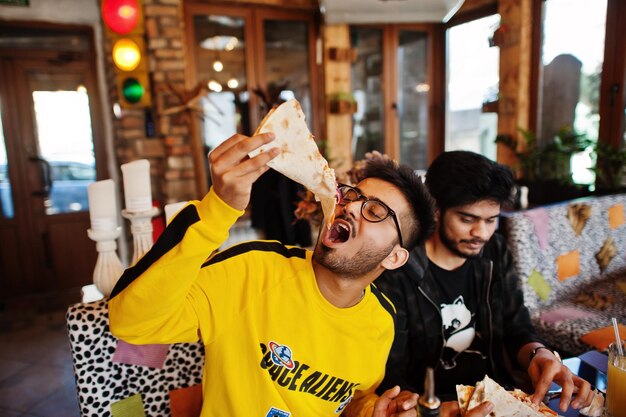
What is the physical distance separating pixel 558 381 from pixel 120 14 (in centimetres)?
376

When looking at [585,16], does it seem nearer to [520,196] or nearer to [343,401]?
[520,196]

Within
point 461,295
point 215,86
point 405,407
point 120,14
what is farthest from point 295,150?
point 215,86

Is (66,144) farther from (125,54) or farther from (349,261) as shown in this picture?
(349,261)

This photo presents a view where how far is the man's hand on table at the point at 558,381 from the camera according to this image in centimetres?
114

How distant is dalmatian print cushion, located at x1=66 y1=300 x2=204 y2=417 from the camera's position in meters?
1.15

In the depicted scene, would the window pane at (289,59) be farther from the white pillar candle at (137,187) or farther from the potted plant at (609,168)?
the white pillar candle at (137,187)

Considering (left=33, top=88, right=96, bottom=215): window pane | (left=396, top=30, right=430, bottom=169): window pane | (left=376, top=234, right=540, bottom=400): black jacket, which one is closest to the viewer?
(left=376, top=234, right=540, bottom=400): black jacket

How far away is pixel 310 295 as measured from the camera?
118cm

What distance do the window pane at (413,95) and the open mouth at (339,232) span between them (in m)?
4.11

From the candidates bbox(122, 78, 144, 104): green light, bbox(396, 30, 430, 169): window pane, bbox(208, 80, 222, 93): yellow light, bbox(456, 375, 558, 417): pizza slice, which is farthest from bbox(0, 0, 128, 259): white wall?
bbox(456, 375, 558, 417): pizza slice

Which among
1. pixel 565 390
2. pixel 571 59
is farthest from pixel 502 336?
pixel 571 59

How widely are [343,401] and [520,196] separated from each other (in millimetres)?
2816

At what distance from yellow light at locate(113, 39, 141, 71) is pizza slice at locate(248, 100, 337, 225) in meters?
3.39

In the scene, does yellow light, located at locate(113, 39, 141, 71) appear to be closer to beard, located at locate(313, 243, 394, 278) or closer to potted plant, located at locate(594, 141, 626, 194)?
beard, located at locate(313, 243, 394, 278)
